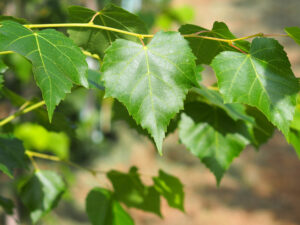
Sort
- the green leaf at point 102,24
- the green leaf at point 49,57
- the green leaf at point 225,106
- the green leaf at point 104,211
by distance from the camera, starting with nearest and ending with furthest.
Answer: the green leaf at point 49,57 → the green leaf at point 102,24 → the green leaf at point 225,106 → the green leaf at point 104,211

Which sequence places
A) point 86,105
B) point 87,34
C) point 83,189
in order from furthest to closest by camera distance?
point 86,105 → point 83,189 → point 87,34

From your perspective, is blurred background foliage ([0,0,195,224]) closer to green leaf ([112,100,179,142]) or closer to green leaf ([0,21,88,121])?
green leaf ([112,100,179,142])

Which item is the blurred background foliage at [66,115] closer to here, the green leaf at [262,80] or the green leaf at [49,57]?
the green leaf at [49,57]

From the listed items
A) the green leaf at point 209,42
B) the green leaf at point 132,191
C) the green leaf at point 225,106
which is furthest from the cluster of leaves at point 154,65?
the green leaf at point 132,191

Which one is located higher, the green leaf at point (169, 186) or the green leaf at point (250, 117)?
the green leaf at point (250, 117)

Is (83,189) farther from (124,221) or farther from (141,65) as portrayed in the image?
(141,65)

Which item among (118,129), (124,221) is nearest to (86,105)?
(118,129)

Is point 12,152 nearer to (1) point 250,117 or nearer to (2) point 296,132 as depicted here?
(1) point 250,117
